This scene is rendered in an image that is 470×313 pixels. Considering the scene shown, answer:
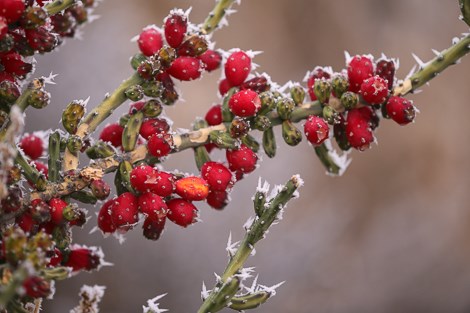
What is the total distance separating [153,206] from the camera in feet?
1.66

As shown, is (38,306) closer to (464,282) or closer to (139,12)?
(139,12)

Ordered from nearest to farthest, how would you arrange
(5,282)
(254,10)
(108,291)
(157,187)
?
(5,282), (157,187), (108,291), (254,10)

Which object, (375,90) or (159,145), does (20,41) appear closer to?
(159,145)

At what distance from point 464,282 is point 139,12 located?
4.11 ft

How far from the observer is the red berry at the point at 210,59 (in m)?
0.60

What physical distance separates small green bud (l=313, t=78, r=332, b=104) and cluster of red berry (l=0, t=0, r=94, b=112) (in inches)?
8.3

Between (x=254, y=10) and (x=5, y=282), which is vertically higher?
(x=254, y=10)

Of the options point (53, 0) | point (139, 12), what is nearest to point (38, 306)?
point (53, 0)

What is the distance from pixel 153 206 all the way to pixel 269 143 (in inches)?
4.7

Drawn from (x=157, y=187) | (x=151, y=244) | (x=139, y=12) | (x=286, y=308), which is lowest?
(x=157, y=187)

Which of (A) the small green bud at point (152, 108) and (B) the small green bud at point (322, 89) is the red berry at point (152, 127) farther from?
(B) the small green bud at point (322, 89)

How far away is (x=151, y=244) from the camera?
1.84 metres

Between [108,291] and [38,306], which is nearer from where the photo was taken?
[38,306]

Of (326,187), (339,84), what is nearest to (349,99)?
(339,84)
